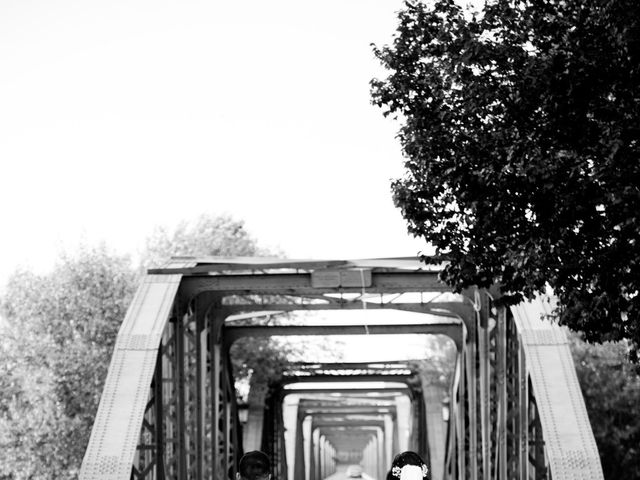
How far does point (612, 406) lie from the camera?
1886 inches

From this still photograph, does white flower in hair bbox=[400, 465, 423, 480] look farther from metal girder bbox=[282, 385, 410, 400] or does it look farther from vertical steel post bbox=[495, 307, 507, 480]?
metal girder bbox=[282, 385, 410, 400]

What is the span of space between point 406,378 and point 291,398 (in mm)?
14838

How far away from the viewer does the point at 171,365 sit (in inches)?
955

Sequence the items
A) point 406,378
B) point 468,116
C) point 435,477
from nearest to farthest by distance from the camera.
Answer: point 468,116 < point 435,477 < point 406,378

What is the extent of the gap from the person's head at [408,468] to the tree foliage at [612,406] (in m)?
38.9

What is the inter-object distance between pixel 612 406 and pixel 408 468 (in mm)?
40057

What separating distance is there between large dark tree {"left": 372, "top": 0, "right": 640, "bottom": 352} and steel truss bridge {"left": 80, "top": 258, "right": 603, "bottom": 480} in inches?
125

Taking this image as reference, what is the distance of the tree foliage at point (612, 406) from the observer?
156 ft

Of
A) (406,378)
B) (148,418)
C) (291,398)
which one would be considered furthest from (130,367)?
(291,398)

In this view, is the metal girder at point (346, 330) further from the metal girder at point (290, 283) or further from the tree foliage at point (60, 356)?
the tree foliage at point (60, 356)

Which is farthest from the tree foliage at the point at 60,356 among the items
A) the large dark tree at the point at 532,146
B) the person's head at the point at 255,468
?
the person's head at the point at 255,468

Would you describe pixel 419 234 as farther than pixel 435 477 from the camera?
No

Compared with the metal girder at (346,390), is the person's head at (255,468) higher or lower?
lower

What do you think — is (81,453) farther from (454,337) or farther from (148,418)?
(148,418)
